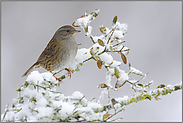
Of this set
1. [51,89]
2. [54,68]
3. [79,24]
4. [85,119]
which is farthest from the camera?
[54,68]

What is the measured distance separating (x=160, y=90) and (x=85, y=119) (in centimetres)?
34

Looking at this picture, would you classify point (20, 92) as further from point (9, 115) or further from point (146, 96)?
point (146, 96)

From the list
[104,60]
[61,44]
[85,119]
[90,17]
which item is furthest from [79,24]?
[61,44]

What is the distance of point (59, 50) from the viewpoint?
52.4 inches

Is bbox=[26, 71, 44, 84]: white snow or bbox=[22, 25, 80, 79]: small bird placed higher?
bbox=[22, 25, 80, 79]: small bird

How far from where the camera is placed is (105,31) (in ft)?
2.49

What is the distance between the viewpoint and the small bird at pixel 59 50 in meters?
1.29

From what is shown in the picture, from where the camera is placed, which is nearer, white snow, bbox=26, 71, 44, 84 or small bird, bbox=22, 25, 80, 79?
white snow, bbox=26, 71, 44, 84

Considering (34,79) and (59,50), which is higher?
(59,50)

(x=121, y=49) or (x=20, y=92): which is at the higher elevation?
(x=121, y=49)

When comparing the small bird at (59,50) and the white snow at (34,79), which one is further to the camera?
the small bird at (59,50)

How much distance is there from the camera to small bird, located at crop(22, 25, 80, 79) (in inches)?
50.7

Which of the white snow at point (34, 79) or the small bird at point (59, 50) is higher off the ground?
the small bird at point (59, 50)

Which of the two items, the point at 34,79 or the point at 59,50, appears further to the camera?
the point at 59,50
